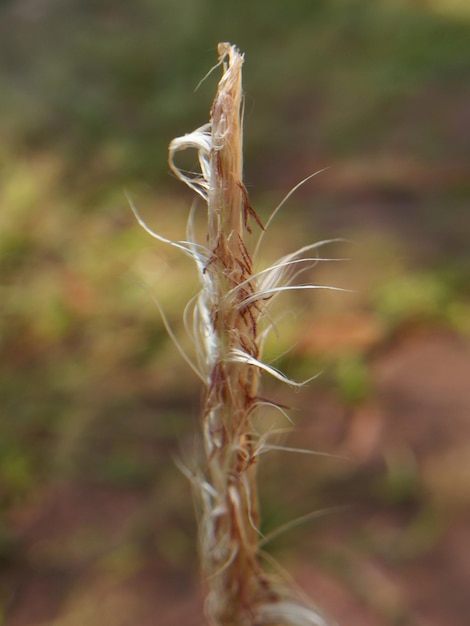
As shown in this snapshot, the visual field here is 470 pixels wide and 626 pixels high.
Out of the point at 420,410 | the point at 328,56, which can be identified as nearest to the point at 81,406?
the point at 420,410

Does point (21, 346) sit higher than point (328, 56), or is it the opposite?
point (328, 56)

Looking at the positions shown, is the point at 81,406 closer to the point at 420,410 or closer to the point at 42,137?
the point at 420,410

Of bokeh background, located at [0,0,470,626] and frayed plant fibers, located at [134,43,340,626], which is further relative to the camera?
bokeh background, located at [0,0,470,626]

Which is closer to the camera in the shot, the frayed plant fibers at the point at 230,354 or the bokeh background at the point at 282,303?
the frayed plant fibers at the point at 230,354

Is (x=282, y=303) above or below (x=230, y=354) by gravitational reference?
above
